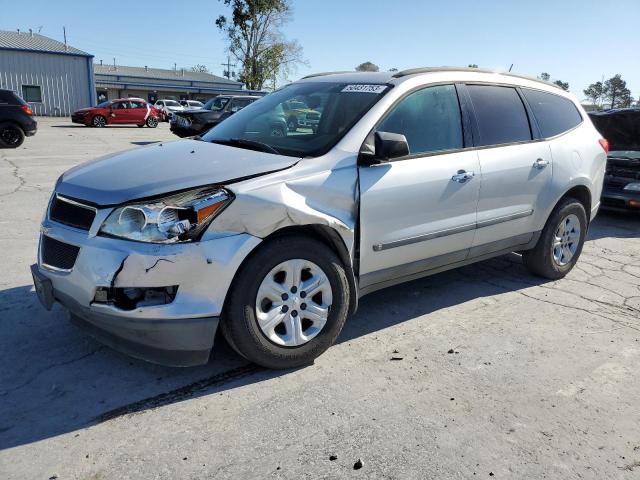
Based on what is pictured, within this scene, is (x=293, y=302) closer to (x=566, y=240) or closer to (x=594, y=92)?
(x=566, y=240)

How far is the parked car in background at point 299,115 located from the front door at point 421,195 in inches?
21.6

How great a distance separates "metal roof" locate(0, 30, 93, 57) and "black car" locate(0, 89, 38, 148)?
84.8 feet

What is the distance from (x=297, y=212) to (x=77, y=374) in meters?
1.59

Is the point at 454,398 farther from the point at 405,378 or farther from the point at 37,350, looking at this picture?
the point at 37,350

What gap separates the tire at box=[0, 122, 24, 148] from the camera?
1505cm

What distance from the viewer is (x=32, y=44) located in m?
38.9

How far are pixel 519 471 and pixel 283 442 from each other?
1.10 m

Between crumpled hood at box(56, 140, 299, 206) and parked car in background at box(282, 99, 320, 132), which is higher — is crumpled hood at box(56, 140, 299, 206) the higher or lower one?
the lower one

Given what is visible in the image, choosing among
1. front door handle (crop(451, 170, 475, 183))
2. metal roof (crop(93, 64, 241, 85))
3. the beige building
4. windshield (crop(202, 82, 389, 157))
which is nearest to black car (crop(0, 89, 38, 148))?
windshield (crop(202, 82, 389, 157))

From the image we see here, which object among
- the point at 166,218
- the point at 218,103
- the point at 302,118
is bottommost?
the point at 166,218

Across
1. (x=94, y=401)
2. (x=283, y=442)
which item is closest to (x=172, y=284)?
(x=94, y=401)

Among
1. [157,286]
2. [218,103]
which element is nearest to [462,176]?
[157,286]

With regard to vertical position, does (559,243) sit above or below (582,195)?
below

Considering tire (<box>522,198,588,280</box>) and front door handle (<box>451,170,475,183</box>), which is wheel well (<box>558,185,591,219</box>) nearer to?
tire (<box>522,198,588,280</box>)
